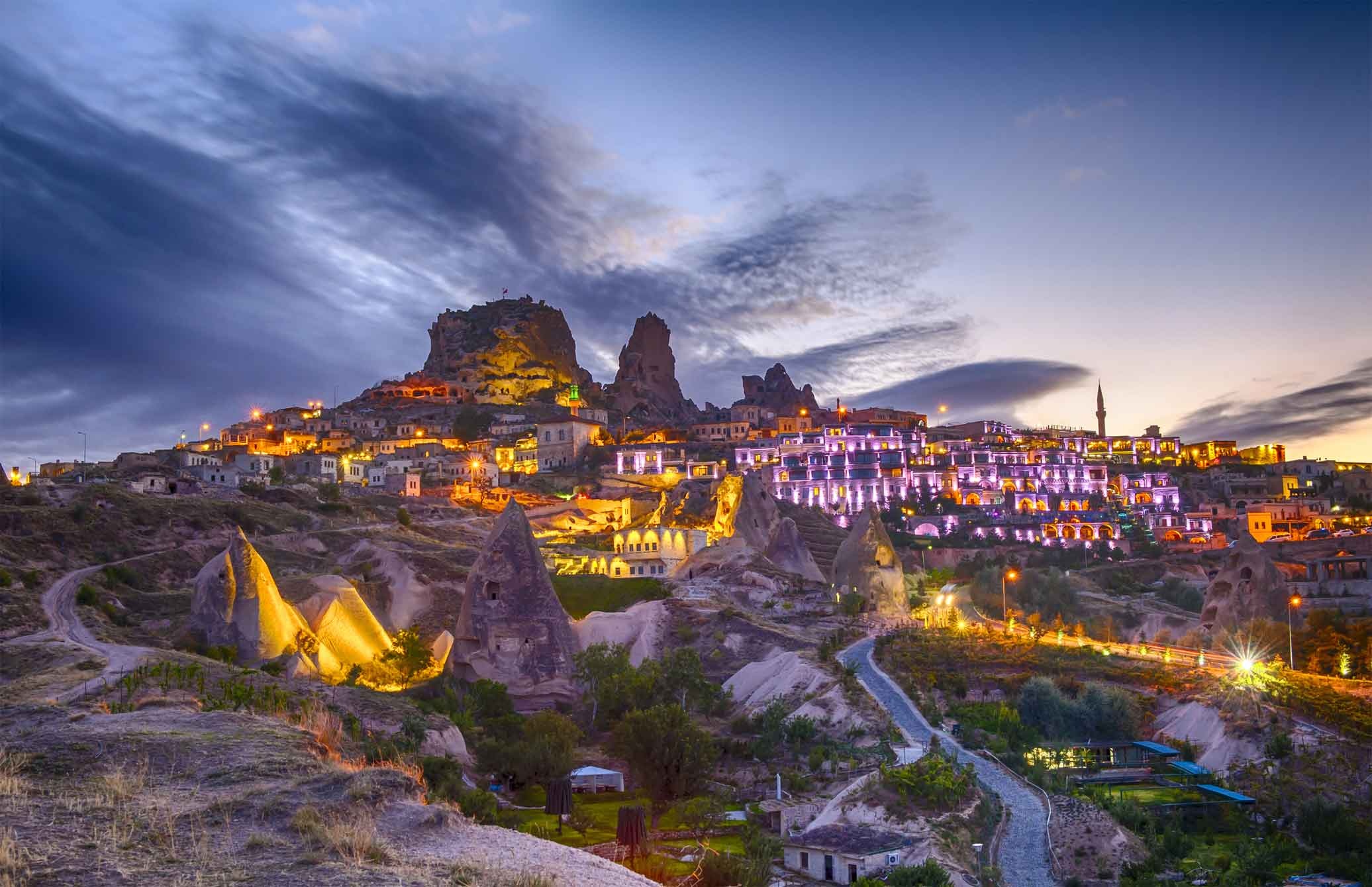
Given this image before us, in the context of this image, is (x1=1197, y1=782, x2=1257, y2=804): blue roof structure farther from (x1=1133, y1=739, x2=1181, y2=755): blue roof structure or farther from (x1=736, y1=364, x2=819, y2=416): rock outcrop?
(x1=736, y1=364, x2=819, y2=416): rock outcrop

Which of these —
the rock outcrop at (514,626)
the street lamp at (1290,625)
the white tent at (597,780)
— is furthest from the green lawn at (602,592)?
the street lamp at (1290,625)

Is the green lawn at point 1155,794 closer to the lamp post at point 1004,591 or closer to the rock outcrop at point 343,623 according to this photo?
the rock outcrop at point 343,623

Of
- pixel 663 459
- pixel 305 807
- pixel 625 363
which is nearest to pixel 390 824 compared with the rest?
pixel 305 807

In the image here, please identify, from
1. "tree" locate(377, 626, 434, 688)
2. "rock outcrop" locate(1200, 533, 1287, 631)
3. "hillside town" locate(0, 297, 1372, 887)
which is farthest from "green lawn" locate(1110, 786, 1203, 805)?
"rock outcrop" locate(1200, 533, 1287, 631)

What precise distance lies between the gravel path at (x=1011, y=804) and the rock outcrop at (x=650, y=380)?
4659 inches

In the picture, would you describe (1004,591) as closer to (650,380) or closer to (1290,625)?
(1290,625)

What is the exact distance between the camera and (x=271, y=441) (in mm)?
121312

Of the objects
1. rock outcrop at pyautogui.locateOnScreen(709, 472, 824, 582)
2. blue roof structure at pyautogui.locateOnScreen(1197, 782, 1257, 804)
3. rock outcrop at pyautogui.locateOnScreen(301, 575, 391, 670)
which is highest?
rock outcrop at pyautogui.locateOnScreen(709, 472, 824, 582)

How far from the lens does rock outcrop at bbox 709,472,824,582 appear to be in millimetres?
70312

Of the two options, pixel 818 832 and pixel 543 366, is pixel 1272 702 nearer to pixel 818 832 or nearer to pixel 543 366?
pixel 818 832

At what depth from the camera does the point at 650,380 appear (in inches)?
6462

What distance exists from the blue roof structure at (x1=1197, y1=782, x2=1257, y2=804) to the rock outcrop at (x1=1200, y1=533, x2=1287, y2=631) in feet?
81.7

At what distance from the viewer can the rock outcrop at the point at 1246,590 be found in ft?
168

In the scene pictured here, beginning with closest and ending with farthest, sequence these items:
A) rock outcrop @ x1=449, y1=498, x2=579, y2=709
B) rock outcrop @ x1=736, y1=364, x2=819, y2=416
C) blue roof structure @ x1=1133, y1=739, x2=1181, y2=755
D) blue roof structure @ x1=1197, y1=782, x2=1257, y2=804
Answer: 1. blue roof structure @ x1=1197, y1=782, x2=1257, y2=804
2. blue roof structure @ x1=1133, y1=739, x2=1181, y2=755
3. rock outcrop @ x1=449, y1=498, x2=579, y2=709
4. rock outcrop @ x1=736, y1=364, x2=819, y2=416
